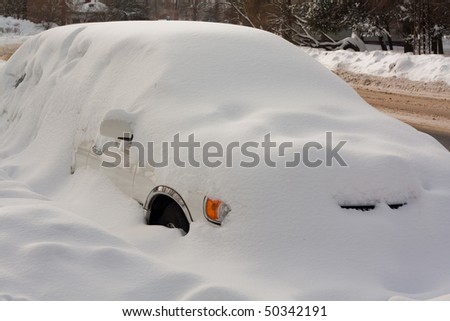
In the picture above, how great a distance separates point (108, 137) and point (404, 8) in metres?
23.5

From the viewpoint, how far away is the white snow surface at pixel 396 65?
53.3 feet

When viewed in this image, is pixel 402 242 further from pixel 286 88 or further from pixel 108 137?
pixel 108 137

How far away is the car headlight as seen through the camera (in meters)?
3.57

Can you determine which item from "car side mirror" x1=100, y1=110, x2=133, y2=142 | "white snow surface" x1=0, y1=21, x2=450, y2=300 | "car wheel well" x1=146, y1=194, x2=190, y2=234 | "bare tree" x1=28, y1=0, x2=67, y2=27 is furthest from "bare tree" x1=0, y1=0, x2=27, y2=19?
"car wheel well" x1=146, y1=194, x2=190, y2=234

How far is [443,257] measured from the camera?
3.61 m

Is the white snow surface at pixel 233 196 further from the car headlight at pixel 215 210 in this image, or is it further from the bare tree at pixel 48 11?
the bare tree at pixel 48 11

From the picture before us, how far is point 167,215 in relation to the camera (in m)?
4.04

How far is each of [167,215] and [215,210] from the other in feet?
→ 1.79

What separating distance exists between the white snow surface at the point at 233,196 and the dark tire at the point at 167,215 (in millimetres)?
95

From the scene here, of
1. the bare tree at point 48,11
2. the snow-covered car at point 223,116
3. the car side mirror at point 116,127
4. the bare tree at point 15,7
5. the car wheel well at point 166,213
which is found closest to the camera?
the snow-covered car at point 223,116

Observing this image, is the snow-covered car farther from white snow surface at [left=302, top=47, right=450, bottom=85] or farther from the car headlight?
white snow surface at [left=302, top=47, right=450, bottom=85]

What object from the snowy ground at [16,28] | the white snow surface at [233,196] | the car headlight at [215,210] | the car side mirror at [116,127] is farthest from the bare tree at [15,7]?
the car headlight at [215,210]
